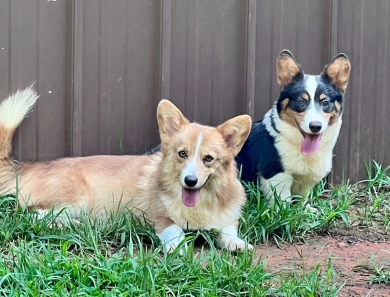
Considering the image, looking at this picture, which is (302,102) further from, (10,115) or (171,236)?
(10,115)

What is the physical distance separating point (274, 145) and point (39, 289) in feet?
6.77

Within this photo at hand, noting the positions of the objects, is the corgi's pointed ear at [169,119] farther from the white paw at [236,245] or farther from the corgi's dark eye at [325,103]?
the corgi's dark eye at [325,103]

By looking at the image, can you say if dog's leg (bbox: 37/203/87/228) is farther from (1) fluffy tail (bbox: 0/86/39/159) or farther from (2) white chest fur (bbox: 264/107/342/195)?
(2) white chest fur (bbox: 264/107/342/195)

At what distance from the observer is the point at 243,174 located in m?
4.94

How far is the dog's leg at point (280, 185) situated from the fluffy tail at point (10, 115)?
1.62 metres

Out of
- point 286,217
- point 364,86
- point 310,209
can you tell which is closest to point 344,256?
point 286,217

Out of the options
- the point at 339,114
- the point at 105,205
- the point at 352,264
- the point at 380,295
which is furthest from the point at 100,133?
the point at 380,295

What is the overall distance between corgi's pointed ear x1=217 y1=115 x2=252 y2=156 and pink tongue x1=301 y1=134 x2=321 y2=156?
0.64m

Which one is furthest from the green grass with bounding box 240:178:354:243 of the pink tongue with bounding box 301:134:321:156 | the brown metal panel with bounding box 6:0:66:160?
the brown metal panel with bounding box 6:0:66:160

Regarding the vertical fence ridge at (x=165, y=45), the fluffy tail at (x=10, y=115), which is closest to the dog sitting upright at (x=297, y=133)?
the vertical fence ridge at (x=165, y=45)

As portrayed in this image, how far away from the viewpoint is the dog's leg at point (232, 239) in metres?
4.03

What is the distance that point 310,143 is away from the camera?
4723 mm

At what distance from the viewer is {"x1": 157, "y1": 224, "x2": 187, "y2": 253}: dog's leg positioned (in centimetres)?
→ 397

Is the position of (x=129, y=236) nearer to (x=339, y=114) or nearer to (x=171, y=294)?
(x=171, y=294)
